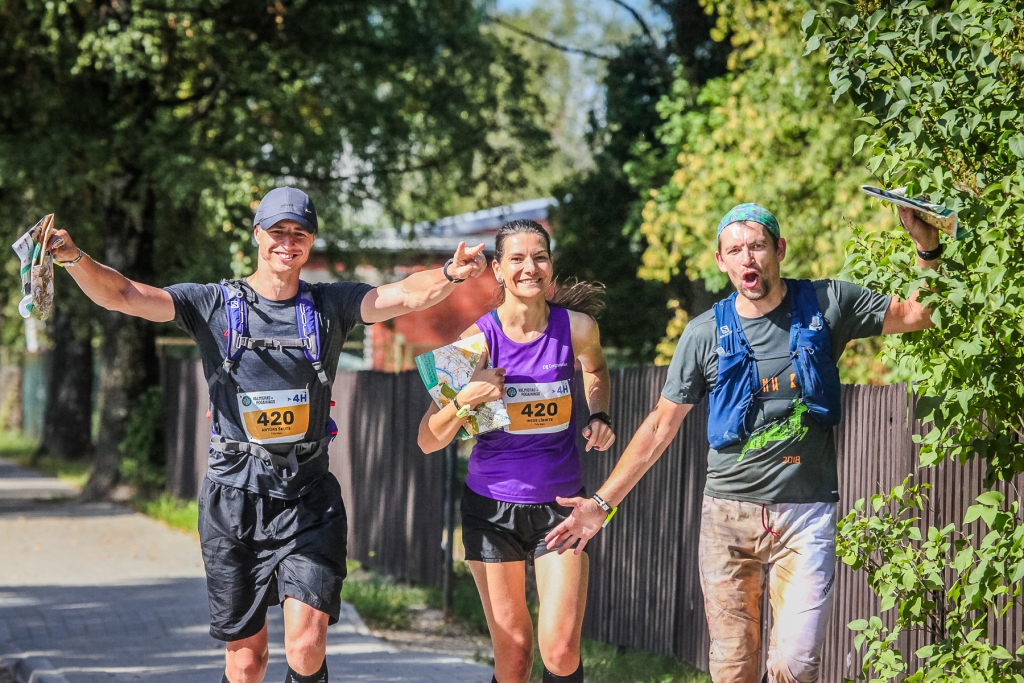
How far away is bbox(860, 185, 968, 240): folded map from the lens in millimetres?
4062

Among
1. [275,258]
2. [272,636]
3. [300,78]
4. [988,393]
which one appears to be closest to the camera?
[988,393]

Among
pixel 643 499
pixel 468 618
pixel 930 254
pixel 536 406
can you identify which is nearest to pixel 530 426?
pixel 536 406

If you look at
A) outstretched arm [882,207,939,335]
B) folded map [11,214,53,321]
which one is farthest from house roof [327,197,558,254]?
outstretched arm [882,207,939,335]

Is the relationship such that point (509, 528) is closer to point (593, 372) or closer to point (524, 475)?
point (524, 475)

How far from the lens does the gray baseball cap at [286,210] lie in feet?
16.1

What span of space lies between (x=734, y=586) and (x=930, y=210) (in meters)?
1.54

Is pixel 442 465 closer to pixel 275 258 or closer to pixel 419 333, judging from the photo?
pixel 275 258

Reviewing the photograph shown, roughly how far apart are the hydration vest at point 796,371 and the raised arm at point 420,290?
0.95 meters

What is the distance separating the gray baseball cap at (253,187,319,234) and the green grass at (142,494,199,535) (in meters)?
9.84

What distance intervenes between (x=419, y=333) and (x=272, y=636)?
1087 inches

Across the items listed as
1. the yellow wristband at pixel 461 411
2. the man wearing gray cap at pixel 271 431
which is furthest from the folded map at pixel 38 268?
the yellow wristband at pixel 461 411

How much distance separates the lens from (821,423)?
4.48 m

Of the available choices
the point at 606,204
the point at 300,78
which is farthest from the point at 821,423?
the point at 606,204

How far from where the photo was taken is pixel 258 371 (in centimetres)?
489
